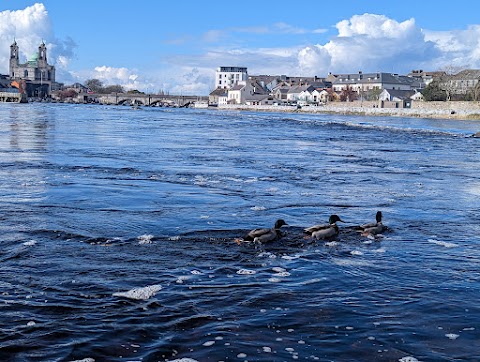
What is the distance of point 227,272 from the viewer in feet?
29.7

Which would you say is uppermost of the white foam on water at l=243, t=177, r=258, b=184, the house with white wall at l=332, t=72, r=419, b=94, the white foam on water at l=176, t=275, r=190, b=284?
the house with white wall at l=332, t=72, r=419, b=94

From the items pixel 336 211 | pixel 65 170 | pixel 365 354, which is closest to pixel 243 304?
pixel 365 354

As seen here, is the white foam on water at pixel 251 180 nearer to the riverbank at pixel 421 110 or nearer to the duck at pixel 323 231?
the duck at pixel 323 231

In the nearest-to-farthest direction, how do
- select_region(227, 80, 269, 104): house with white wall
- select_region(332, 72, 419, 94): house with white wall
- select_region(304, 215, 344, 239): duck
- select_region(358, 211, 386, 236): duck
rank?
select_region(304, 215, 344, 239): duck < select_region(358, 211, 386, 236): duck < select_region(332, 72, 419, 94): house with white wall < select_region(227, 80, 269, 104): house with white wall

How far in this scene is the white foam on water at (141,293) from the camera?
7734 mm

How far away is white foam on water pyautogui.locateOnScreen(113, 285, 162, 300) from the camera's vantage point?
25.4 feet

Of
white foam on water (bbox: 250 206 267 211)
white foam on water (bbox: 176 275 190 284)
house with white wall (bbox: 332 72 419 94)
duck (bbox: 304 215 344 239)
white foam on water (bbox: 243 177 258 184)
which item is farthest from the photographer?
house with white wall (bbox: 332 72 419 94)

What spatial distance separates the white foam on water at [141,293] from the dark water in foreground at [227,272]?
26 millimetres

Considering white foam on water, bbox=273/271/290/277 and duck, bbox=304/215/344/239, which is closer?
white foam on water, bbox=273/271/290/277

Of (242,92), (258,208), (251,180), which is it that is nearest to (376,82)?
(242,92)

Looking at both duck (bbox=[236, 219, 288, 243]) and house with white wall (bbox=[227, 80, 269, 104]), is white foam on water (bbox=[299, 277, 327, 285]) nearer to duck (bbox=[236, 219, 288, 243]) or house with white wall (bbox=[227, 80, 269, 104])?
duck (bbox=[236, 219, 288, 243])

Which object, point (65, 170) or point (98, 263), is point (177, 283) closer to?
point (98, 263)

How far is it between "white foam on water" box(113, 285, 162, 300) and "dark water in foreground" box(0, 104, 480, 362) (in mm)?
26

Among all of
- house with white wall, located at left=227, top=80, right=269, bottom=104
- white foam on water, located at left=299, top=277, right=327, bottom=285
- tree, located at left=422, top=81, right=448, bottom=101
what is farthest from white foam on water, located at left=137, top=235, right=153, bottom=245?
house with white wall, located at left=227, top=80, right=269, bottom=104
